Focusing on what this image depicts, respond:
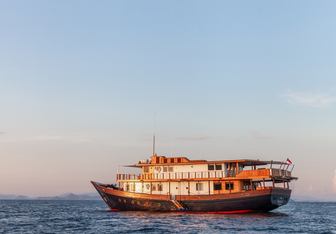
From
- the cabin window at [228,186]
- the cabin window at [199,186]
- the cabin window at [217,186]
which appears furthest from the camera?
the cabin window at [199,186]

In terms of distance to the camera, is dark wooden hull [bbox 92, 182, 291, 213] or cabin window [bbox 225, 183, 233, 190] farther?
cabin window [bbox 225, 183, 233, 190]

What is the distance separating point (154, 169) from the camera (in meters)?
55.4

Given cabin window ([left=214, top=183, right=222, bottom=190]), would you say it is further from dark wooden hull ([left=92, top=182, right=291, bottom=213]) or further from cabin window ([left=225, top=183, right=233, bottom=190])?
dark wooden hull ([left=92, top=182, right=291, bottom=213])

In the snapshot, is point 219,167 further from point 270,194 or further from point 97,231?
point 97,231

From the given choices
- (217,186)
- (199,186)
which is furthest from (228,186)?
(199,186)

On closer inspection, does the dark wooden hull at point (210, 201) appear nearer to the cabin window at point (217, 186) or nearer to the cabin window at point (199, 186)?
the cabin window at point (199, 186)

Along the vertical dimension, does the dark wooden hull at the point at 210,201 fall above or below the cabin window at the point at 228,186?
below

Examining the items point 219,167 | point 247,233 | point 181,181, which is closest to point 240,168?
point 219,167

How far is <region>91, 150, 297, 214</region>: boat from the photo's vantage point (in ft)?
164

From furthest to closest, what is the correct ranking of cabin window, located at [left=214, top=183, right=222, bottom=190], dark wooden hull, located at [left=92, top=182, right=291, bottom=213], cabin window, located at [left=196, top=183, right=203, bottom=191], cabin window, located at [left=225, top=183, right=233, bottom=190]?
cabin window, located at [left=196, top=183, right=203, bottom=191]
cabin window, located at [left=214, top=183, right=222, bottom=190]
cabin window, located at [left=225, top=183, right=233, bottom=190]
dark wooden hull, located at [left=92, top=182, right=291, bottom=213]

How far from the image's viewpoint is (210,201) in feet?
167

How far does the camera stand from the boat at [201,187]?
5006cm

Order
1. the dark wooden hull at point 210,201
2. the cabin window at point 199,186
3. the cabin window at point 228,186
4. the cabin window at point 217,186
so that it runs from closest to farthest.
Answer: the dark wooden hull at point 210,201
the cabin window at point 228,186
the cabin window at point 217,186
the cabin window at point 199,186

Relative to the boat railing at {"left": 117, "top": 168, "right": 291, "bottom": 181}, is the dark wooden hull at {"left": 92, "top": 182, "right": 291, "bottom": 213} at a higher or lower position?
lower
